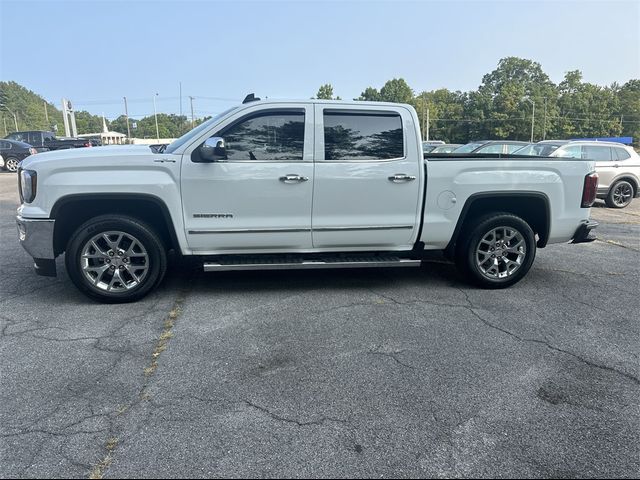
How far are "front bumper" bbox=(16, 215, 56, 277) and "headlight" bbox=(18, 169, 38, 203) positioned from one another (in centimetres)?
21

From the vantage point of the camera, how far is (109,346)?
12.0ft

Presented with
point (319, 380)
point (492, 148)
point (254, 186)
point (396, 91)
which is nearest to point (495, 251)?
point (254, 186)

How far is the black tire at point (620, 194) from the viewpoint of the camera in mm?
12203

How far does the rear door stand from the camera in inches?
185

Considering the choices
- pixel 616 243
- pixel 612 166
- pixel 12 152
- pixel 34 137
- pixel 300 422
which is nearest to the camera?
pixel 300 422

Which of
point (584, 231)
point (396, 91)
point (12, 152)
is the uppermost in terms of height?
point (396, 91)

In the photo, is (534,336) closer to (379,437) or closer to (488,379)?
(488,379)

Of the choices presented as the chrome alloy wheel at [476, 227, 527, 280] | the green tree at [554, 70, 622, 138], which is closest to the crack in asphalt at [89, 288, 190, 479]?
the chrome alloy wheel at [476, 227, 527, 280]

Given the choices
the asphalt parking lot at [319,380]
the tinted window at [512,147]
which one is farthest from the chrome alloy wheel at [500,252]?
the tinted window at [512,147]

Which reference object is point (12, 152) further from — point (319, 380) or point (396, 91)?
point (396, 91)

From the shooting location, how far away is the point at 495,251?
204 inches

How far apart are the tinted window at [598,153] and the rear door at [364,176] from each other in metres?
9.63

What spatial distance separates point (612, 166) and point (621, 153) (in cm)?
A: 55

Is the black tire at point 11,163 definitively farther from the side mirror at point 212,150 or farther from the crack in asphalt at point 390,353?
the crack in asphalt at point 390,353
